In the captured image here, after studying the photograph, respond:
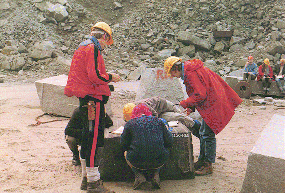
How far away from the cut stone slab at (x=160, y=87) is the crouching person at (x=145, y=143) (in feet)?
12.8

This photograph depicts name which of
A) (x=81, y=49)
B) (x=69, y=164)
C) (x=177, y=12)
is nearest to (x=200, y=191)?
(x=69, y=164)

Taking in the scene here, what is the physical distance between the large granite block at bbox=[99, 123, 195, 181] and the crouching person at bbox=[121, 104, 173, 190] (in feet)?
0.90

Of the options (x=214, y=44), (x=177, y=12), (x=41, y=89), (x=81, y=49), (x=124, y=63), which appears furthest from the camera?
(x=177, y=12)

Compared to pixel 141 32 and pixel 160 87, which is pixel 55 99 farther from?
pixel 141 32

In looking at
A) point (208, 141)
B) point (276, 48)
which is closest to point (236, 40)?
point (276, 48)

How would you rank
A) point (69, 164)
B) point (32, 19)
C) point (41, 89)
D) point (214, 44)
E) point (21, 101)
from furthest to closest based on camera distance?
point (214, 44) → point (32, 19) → point (21, 101) → point (41, 89) → point (69, 164)

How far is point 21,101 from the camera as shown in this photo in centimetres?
805

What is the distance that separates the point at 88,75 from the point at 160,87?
14.5 feet

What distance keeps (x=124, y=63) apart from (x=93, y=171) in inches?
517

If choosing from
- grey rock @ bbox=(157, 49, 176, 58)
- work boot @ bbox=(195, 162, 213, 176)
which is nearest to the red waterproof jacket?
work boot @ bbox=(195, 162, 213, 176)

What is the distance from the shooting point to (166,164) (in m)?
3.74

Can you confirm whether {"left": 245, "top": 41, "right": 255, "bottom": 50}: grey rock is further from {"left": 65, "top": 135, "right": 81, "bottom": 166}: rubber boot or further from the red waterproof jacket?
the red waterproof jacket

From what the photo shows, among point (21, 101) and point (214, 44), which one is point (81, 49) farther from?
point (214, 44)

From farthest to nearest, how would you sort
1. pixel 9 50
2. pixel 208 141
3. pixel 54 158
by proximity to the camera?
pixel 9 50 < pixel 54 158 < pixel 208 141
